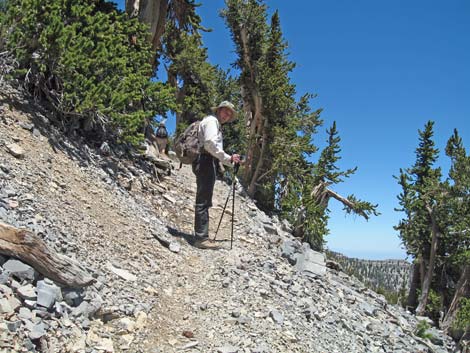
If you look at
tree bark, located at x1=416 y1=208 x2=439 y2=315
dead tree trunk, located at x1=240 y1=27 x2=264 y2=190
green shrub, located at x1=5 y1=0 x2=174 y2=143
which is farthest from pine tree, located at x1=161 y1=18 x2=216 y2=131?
tree bark, located at x1=416 y1=208 x2=439 y2=315

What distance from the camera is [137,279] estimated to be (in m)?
4.88

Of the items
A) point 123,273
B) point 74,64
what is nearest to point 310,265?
point 123,273

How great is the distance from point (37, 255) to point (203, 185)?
12.5ft

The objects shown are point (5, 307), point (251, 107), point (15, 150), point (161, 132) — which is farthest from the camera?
point (251, 107)

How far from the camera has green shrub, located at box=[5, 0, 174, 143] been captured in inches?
274

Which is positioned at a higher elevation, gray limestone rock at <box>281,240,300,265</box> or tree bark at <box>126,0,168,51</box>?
tree bark at <box>126,0,168,51</box>

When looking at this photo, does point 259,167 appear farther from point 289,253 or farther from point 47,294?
point 47,294

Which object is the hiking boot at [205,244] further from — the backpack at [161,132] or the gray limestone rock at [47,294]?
the backpack at [161,132]

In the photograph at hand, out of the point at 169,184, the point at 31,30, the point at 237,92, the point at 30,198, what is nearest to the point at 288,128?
the point at 169,184


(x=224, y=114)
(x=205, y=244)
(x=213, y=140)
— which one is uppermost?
(x=224, y=114)

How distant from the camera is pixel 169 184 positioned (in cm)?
986

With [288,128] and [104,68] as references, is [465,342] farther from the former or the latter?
[104,68]

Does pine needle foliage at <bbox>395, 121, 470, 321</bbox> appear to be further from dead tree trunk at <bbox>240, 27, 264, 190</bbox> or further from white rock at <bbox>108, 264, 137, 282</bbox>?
white rock at <bbox>108, 264, 137, 282</bbox>

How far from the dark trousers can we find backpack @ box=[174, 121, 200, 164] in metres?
0.14
